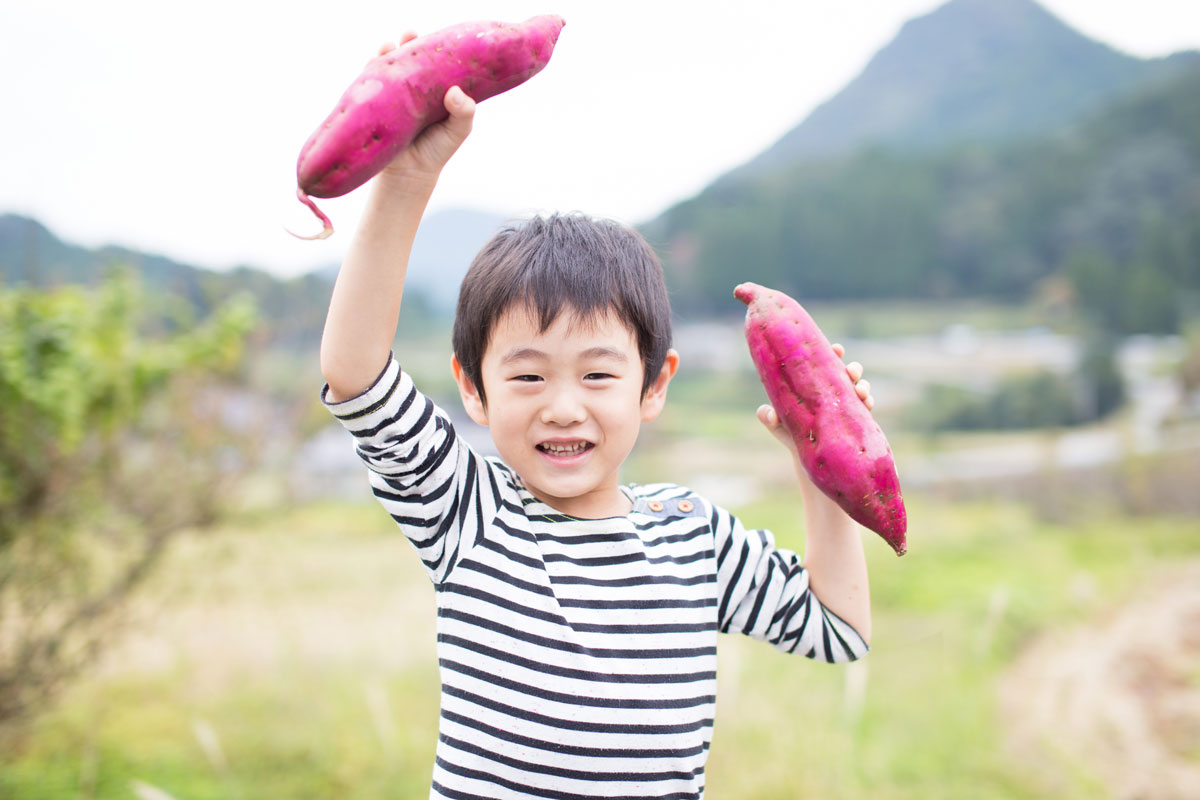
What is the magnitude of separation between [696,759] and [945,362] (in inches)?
482

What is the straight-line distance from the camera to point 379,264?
42.2 inches

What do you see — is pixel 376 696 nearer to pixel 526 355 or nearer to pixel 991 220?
pixel 526 355

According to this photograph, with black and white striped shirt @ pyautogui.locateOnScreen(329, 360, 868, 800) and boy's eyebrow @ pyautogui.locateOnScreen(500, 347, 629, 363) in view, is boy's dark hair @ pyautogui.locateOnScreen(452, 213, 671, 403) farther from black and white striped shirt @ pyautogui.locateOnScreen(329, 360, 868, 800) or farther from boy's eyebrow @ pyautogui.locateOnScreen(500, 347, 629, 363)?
black and white striped shirt @ pyautogui.locateOnScreen(329, 360, 868, 800)

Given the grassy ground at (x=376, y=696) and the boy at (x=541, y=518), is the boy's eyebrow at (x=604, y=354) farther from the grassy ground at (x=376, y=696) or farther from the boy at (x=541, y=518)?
the grassy ground at (x=376, y=696)

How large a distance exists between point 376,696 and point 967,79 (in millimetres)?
24588

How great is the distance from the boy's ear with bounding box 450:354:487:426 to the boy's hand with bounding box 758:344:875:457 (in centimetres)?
42

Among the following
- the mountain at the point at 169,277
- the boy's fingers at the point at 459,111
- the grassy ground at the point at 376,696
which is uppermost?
the mountain at the point at 169,277

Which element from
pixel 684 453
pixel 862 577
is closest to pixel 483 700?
pixel 862 577

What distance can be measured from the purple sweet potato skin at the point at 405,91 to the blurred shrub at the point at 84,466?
7.41ft

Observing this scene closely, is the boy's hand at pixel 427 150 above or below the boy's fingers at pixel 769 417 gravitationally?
above

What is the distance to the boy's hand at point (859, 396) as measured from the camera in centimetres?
125

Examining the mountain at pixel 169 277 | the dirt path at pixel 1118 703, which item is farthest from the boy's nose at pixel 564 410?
the dirt path at pixel 1118 703

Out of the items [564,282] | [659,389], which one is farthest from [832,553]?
[564,282]

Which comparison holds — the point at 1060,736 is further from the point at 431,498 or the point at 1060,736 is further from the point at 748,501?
the point at 748,501
